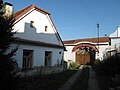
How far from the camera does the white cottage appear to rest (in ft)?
59.9

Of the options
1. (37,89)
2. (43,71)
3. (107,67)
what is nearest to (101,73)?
(107,67)

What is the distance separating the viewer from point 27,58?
1927 cm

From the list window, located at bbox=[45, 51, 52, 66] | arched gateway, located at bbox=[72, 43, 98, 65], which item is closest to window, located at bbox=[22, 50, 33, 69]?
window, located at bbox=[45, 51, 52, 66]

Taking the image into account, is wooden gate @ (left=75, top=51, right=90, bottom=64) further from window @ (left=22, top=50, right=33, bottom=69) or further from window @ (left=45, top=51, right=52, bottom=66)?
window @ (left=22, top=50, right=33, bottom=69)

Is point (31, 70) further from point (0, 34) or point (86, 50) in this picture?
point (86, 50)

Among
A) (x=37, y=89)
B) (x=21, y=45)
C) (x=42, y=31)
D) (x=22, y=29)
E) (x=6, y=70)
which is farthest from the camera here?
(x=42, y=31)

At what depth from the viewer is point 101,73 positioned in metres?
20.6

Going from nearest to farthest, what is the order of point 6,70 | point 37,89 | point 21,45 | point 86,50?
point 6,70 < point 37,89 < point 21,45 < point 86,50

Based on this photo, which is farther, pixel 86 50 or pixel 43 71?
pixel 86 50

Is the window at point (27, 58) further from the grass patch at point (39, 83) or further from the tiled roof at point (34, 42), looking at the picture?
the grass patch at point (39, 83)

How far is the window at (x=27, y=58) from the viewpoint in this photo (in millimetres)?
18734

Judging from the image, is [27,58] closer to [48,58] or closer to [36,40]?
[36,40]

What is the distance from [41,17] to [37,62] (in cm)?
496

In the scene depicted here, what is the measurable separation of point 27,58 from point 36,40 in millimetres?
2283
